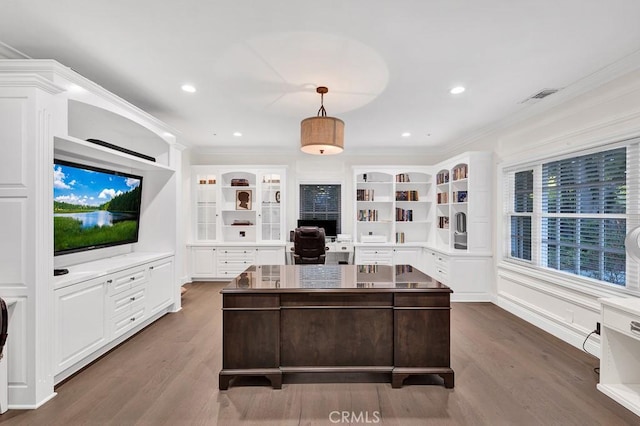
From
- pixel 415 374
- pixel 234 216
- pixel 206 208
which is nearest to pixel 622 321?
pixel 415 374

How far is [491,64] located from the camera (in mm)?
2631

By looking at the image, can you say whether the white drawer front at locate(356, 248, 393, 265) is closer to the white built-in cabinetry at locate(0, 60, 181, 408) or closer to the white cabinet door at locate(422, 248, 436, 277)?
the white cabinet door at locate(422, 248, 436, 277)

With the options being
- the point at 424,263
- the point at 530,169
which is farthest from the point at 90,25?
the point at 424,263

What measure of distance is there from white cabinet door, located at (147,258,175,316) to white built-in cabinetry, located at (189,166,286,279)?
5.78 ft

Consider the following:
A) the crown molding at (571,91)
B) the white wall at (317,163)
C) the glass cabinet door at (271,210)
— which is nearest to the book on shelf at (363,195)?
the white wall at (317,163)

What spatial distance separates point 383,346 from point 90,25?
3.14 meters

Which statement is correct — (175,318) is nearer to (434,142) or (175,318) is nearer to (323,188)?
(323,188)

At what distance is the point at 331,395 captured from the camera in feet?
7.45

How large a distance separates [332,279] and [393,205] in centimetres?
366

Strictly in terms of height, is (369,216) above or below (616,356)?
above

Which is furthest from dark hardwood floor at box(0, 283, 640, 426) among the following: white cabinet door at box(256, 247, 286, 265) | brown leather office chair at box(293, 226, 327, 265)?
white cabinet door at box(256, 247, 286, 265)

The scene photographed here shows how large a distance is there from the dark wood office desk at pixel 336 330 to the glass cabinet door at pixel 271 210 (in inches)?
142

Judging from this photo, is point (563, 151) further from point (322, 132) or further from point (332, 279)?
point (332, 279)

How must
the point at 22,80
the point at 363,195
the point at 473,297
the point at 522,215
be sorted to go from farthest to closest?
the point at 363,195 < the point at 473,297 < the point at 522,215 < the point at 22,80
